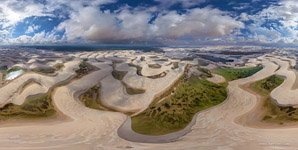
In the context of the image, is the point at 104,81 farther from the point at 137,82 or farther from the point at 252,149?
the point at 252,149

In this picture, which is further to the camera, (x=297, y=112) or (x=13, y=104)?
(x=13, y=104)

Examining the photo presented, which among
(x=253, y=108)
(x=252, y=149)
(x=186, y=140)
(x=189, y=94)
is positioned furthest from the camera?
(x=189, y=94)

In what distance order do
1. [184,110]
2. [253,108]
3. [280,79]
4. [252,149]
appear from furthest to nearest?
[280,79] < [253,108] < [184,110] < [252,149]

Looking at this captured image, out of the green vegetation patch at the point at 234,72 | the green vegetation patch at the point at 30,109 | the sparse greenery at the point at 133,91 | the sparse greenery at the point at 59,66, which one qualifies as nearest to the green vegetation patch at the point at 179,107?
the sparse greenery at the point at 133,91

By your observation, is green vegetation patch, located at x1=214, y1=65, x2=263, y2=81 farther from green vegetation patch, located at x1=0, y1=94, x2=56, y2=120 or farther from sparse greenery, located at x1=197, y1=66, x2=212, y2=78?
green vegetation patch, located at x1=0, y1=94, x2=56, y2=120

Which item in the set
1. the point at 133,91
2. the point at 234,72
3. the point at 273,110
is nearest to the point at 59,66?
the point at 133,91

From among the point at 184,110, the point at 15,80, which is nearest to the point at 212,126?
the point at 184,110
